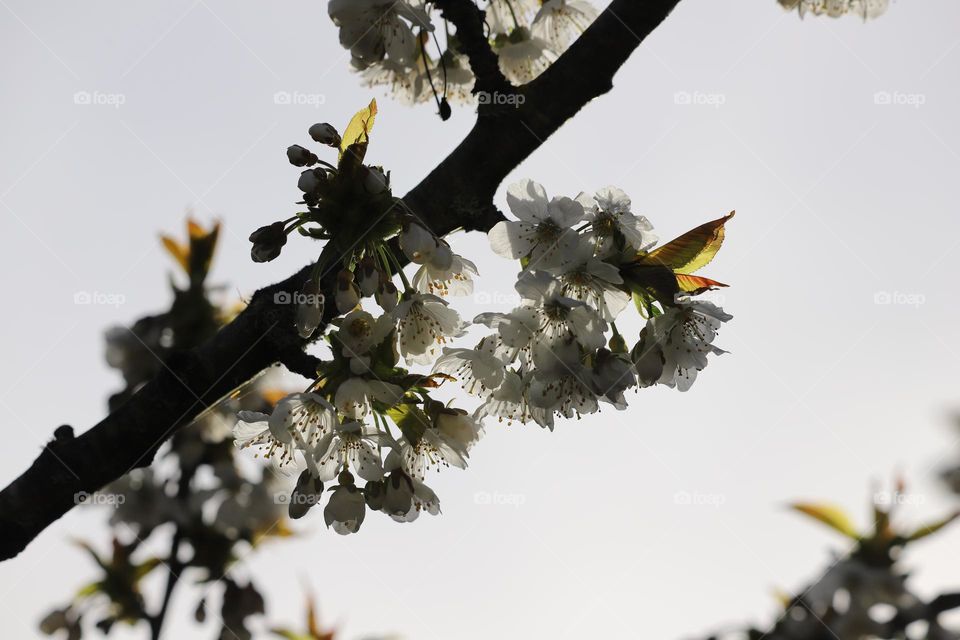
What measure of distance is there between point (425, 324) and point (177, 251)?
8.86 feet

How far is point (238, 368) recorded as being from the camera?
1479 mm

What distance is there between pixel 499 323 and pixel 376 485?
1.35ft

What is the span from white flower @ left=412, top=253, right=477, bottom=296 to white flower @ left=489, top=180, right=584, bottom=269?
0.09 m

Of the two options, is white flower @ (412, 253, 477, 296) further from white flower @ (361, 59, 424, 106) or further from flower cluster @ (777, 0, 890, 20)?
flower cluster @ (777, 0, 890, 20)

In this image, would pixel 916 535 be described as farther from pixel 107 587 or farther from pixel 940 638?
pixel 107 587

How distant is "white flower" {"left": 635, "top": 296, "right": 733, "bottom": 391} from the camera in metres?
1.50

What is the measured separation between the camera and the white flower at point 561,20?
2.11 m

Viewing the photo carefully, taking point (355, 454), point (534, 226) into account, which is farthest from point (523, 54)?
point (355, 454)

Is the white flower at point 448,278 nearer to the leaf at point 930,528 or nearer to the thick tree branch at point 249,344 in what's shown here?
the thick tree branch at point 249,344

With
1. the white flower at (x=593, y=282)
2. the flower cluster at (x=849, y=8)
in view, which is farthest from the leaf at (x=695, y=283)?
the flower cluster at (x=849, y=8)

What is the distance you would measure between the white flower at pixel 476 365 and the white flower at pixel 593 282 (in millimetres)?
207

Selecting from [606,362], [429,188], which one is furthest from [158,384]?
[606,362]

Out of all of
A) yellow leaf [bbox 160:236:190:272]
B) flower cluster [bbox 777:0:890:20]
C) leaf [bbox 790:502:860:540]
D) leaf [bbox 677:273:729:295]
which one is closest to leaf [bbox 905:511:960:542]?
leaf [bbox 790:502:860:540]

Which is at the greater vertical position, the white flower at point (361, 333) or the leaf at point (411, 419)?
the white flower at point (361, 333)
